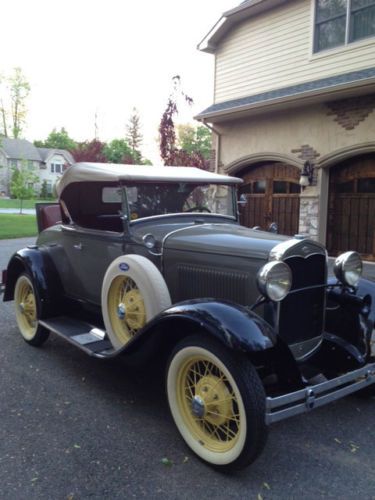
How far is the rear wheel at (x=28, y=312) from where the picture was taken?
4.52m

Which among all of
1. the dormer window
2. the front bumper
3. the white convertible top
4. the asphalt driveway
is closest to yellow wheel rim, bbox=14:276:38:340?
the asphalt driveway

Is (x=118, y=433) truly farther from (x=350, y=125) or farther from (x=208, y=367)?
(x=350, y=125)

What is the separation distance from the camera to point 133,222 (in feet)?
12.2

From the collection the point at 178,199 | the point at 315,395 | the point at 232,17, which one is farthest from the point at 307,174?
the point at 315,395

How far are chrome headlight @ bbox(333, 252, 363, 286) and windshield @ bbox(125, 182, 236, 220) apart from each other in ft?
4.15

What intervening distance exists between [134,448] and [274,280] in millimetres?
1364

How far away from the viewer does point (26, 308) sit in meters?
4.71

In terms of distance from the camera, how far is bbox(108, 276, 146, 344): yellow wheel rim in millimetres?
3398

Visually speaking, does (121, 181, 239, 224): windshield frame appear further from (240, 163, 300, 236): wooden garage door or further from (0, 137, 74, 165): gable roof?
(0, 137, 74, 165): gable roof

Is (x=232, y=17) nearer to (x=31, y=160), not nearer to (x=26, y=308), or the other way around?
(x=26, y=308)

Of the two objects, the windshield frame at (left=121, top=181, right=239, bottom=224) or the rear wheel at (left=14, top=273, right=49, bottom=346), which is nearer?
the windshield frame at (left=121, top=181, right=239, bottom=224)

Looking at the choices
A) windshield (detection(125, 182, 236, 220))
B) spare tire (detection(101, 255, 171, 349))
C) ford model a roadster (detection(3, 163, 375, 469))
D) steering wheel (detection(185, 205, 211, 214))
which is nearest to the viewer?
ford model a roadster (detection(3, 163, 375, 469))

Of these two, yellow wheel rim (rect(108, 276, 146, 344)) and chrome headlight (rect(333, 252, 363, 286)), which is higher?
chrome headlight (rect(333, 252, 363, 286))

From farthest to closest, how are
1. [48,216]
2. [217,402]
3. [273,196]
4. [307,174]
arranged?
1. [273,196]
2. [307,174]
3. [48,216]
4. [217,402]
